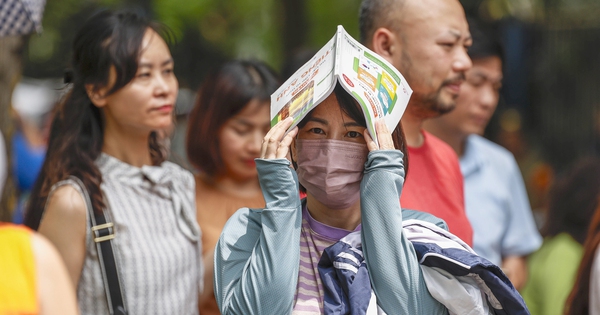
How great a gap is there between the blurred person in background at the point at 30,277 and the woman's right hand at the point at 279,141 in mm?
805

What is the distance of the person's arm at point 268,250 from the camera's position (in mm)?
2520

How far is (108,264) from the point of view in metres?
3.43

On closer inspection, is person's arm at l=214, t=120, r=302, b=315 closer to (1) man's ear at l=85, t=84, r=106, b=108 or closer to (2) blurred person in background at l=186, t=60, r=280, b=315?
(1) man's ear at l=85, t=84, r=106, b=108

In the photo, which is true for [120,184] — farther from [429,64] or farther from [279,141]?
[429,64]

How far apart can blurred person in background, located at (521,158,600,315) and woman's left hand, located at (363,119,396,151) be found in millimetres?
2887

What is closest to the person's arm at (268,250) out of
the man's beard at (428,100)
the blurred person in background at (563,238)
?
the man's beard at (428,100)

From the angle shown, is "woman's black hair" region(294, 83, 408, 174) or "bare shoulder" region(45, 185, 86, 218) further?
"bare shoulder" region(45, 185, 86, 218)

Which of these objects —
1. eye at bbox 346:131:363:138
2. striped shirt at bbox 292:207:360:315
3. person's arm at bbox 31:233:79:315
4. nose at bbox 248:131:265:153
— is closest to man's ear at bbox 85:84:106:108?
nose at bbox 248:131:265:153

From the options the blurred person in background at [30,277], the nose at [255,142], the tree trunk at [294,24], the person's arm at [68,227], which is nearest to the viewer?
the blurred person in background at [30,277]

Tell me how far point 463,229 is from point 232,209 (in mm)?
1333

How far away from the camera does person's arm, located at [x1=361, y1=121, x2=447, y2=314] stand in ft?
8.30

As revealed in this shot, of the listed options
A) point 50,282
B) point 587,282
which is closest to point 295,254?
point 50,282

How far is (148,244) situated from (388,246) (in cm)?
140

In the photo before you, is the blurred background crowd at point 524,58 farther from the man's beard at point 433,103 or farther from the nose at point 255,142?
the man's beard at point 433,103
